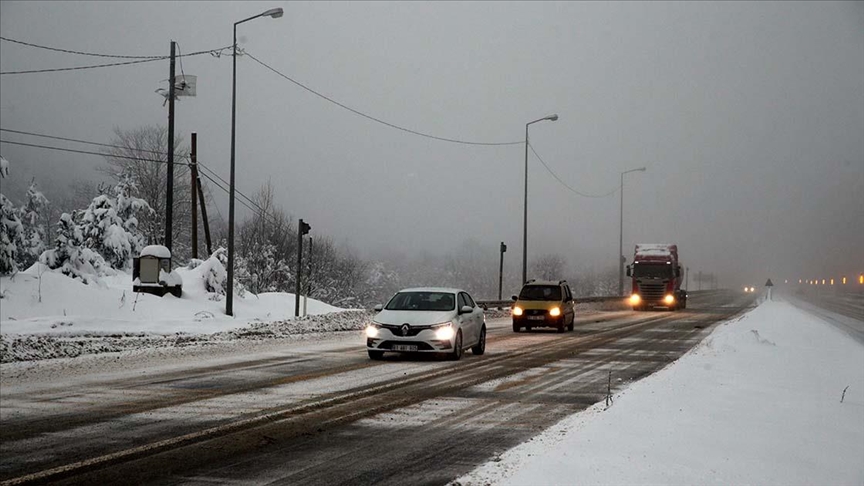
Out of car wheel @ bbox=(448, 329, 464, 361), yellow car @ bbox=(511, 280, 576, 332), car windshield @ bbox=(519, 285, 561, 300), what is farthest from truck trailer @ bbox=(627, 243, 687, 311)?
car wheel @ bbox=(448, 329, 464, 361)

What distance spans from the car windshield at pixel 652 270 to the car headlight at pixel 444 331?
3478cm

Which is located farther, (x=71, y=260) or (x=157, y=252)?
(x=71, y=260)

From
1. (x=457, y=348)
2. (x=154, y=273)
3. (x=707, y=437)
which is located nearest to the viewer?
(x=707, y=437)

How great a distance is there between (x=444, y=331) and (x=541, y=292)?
43.2 feet

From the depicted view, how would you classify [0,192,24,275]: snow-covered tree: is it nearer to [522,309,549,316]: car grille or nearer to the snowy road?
the snowy road

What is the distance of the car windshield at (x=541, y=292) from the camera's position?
29.1 meters

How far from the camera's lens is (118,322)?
23219 mm

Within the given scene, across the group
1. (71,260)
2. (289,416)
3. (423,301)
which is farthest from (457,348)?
(71,260)

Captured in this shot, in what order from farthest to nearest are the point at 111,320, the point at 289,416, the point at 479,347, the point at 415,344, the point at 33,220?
the point at 33,220 → the point at 111,320 → the point at 479,347 → the point at 415,344 → the point at 289,416

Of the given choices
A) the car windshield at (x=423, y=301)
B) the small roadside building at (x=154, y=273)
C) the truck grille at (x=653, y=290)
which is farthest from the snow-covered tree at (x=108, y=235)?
the car windshield at (x=423, y=301)

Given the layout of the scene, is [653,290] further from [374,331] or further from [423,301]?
[374,331]

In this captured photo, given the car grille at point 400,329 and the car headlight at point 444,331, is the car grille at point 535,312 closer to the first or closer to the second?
the car headlight at point 444,331

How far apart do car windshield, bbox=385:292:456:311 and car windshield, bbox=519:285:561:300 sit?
38.1 ft

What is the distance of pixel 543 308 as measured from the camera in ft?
92.6
